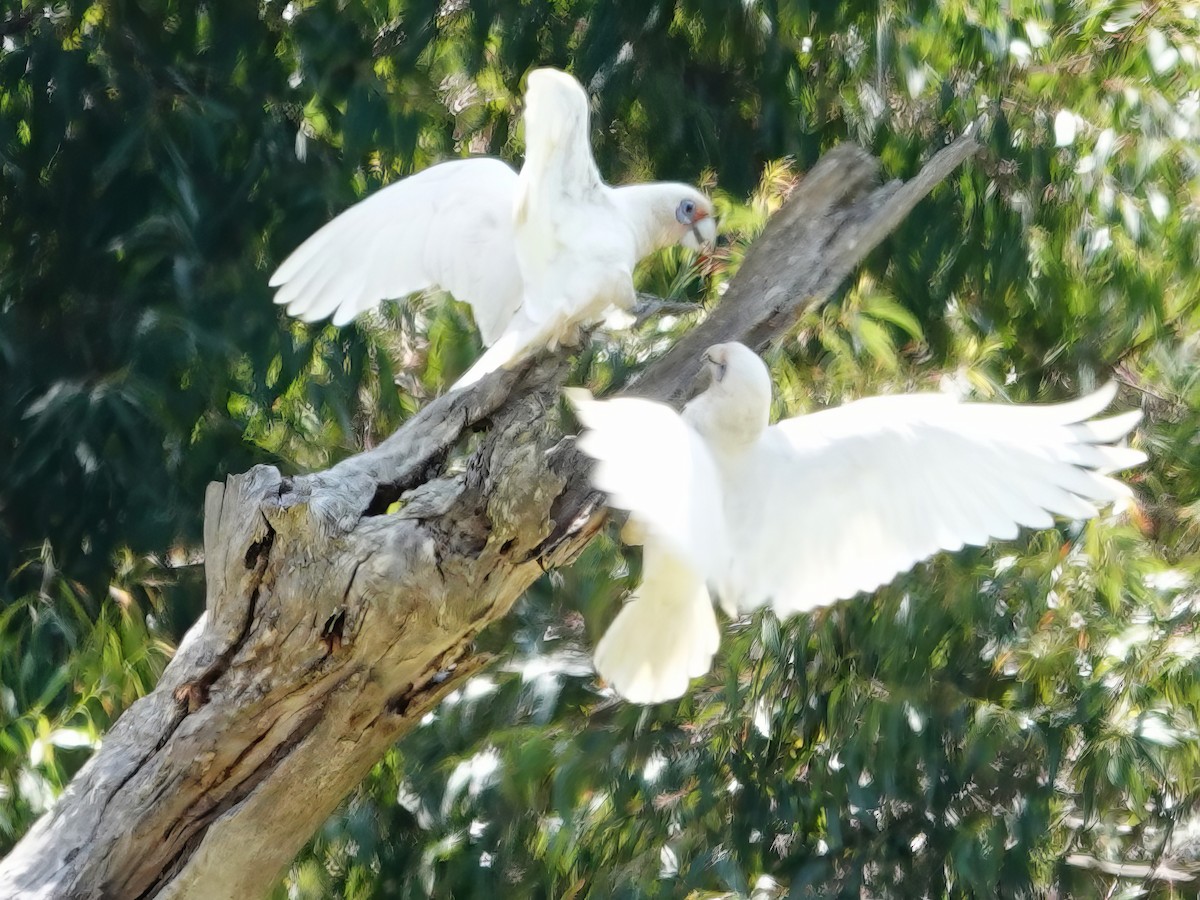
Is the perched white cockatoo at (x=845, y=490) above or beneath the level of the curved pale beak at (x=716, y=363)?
beneath

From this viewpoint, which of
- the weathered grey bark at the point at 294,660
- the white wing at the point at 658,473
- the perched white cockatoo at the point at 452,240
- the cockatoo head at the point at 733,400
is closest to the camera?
the white wing at the point at 658,473

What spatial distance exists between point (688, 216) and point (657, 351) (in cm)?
28

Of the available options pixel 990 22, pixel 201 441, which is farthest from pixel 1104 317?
pixel 201 441

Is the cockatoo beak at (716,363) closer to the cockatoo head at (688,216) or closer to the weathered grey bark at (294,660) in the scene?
the weathered grey bark at (294,660)

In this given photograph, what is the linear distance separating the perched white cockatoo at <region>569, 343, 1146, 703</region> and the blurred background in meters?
0.47

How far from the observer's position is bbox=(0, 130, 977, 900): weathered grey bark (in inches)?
66.8

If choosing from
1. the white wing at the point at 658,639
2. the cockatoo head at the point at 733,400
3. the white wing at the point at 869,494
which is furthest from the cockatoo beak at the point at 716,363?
the white wing at the point at 658,639

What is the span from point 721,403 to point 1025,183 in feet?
4.14

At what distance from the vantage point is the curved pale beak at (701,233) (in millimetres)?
2477

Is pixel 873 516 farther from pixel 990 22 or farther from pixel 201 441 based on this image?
pixel 201 441

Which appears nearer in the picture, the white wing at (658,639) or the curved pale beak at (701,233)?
the white wing at (658,639)

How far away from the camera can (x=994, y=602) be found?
2.50 metres

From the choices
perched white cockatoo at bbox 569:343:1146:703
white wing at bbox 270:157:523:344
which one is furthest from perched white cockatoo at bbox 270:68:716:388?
perched white cockatoo at bbox 569:343:1146:703

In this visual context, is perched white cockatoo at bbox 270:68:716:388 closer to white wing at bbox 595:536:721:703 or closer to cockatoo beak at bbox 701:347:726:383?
cockatoo beak at bbox 701:347:726:383
